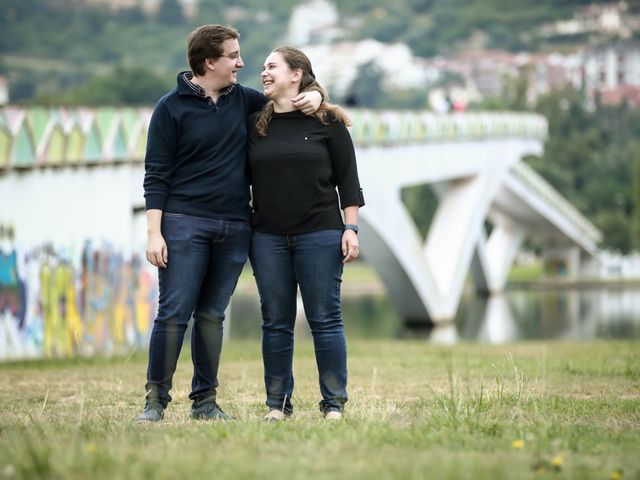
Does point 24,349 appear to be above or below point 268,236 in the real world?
below

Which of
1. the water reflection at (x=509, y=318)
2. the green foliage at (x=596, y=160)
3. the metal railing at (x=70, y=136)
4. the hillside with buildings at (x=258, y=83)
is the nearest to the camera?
the metal railing at (x=70, y=136)

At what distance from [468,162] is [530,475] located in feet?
115

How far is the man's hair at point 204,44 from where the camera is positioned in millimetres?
6371

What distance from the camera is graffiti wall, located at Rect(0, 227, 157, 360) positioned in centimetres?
1556

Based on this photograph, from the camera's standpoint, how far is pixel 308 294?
6.38 meters

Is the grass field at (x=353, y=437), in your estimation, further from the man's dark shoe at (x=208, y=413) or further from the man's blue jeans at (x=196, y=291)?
the man's blue jeans at (x=196, y=291)

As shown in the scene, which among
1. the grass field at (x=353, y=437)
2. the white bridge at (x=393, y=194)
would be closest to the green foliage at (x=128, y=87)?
the white bridge at (x=393, y=194)

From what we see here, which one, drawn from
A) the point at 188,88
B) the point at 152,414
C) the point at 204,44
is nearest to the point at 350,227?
the point at 188,88

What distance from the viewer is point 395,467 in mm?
4508

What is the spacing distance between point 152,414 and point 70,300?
10.9 m

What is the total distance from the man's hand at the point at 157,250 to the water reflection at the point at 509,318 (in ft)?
61.9

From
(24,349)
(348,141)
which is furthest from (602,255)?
(348,141)

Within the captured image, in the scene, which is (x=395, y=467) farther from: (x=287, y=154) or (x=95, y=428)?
(x=287, y=154)

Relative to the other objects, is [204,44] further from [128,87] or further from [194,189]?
[128,87]
